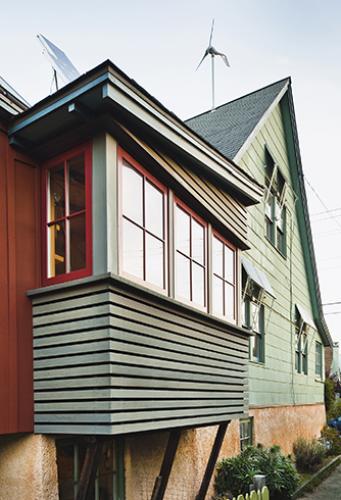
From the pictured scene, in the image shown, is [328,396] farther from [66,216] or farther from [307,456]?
[66,216]

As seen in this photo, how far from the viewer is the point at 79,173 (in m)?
5.71

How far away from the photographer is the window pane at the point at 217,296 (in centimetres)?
750

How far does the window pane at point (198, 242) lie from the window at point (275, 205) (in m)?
5.87

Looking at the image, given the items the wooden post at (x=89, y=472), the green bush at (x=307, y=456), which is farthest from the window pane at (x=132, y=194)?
the green bush at (x=307, y=456)

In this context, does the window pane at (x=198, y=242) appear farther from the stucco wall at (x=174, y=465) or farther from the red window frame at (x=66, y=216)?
the stucco wall at (x=174, y=465)

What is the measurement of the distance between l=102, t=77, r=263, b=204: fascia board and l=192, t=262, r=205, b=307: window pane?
1318 millimetres

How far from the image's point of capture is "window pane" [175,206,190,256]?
21.7 ft

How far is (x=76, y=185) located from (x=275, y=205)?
887 cm

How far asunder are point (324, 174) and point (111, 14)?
16.5 meters

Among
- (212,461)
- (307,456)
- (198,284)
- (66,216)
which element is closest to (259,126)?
(198,284)

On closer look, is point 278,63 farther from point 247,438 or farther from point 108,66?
point 108,66

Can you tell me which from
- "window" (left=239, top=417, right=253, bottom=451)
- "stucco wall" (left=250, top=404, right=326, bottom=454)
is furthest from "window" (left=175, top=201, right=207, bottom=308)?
"stucco wall" (left=250, top=404, right=326, bottom=454)

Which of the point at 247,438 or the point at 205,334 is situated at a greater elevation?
the point at 205,334

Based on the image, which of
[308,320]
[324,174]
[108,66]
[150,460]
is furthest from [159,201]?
[324,174]
